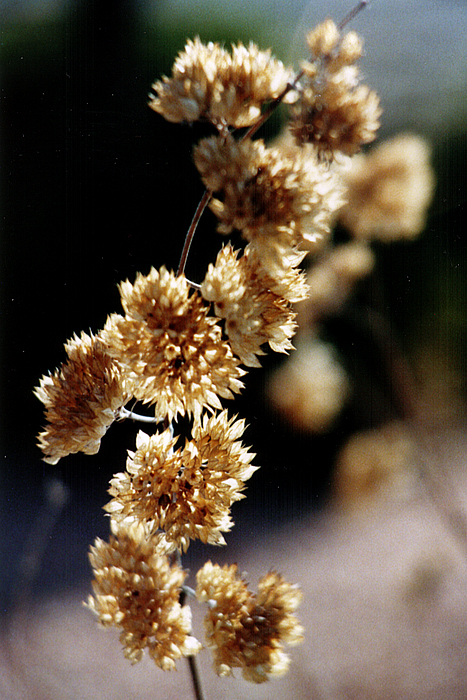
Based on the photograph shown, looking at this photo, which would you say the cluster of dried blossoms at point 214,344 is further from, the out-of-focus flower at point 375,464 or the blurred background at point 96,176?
the out-of-focus flower at point 375,464

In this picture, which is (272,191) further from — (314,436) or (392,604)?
(392,604)

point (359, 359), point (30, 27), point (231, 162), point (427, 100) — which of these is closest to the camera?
point (231, 162)

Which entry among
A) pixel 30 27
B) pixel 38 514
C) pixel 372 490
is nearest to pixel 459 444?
pixel 372 490

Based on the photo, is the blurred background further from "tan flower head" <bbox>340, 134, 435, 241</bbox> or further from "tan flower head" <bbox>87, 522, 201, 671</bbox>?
"tan flower head" <bbox>87, 522, 201, 671</bbox>

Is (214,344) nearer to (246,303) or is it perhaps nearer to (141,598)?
(246,303)

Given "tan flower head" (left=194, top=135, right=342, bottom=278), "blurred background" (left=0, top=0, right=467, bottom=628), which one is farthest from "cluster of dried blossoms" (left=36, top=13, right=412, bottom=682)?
"blurred background" (left=0, top=0, right=467, bottom=628)
